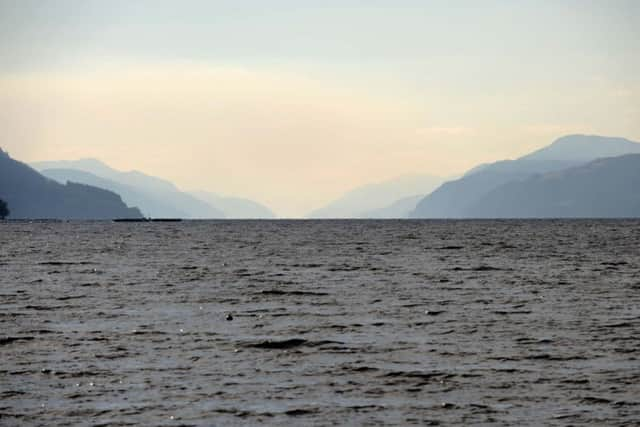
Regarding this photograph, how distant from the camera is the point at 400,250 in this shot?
135750 mm

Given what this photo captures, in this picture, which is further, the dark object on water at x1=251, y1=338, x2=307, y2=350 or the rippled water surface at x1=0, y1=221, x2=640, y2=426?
the dark object on water at x1=251, y1=338, x2=307, y2=350

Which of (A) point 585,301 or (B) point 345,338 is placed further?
(A) point 585,301

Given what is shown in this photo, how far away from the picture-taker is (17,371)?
32.4 meters

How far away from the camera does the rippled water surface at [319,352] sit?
2686 cm

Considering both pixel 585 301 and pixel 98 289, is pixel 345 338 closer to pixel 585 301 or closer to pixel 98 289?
pixel 585 301

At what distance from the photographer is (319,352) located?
119 feet

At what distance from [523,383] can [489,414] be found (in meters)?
4.32

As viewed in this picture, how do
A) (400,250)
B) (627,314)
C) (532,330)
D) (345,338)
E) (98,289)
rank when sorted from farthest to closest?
(400,250) < (98,289) < (627,314) < (532,330) < (345,338)

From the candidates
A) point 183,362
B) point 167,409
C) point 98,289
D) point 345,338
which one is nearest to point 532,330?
point 345,338

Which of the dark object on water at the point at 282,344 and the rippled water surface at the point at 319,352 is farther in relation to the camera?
the dark object on water at the point at 282,344

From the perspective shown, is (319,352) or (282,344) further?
(282,344)

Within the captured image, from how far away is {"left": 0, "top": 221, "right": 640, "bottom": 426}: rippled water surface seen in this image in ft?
88.1

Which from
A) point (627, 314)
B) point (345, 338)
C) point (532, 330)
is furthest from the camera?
point (627, 314)

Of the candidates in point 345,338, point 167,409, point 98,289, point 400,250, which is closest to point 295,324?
point 345,338
